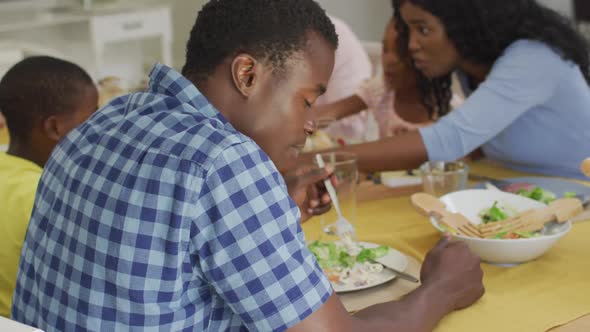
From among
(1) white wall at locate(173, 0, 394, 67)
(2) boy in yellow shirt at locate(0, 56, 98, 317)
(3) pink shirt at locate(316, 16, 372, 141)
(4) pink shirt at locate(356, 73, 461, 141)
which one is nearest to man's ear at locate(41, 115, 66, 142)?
(2) boy in yellow shirt at locate(0, 56, 98, 317)

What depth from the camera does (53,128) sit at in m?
1.73

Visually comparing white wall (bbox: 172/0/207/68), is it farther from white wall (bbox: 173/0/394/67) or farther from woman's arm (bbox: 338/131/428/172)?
woman's arm (bbox: 338/131/428/172)

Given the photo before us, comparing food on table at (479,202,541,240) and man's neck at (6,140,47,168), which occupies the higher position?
food on table at (479,202,541,240)

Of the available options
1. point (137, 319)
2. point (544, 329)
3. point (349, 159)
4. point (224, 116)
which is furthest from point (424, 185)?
point (137, 319)

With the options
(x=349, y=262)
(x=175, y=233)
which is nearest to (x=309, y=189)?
(x=349, y=262)

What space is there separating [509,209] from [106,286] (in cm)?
91

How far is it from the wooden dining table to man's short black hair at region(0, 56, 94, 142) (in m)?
0.59

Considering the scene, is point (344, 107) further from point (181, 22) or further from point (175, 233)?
point (181, 22)

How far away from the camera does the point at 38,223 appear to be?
115cm

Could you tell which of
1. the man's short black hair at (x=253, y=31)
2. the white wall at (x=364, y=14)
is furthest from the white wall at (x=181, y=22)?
the man's short black hair at (x=253, y=31)

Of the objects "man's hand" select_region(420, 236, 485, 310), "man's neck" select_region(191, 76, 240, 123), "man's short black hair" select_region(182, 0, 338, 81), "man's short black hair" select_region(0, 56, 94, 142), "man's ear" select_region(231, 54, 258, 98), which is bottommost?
"man's hand" select_region(420, 236, 485, 310)

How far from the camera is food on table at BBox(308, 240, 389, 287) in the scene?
1369 millimetres

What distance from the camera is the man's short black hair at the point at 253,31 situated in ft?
3.43

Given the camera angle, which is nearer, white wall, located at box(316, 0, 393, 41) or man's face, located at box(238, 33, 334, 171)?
man's face, located at box(238, 33, 334, 171)
